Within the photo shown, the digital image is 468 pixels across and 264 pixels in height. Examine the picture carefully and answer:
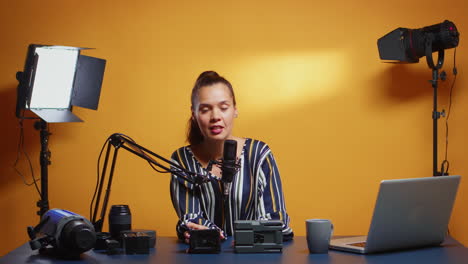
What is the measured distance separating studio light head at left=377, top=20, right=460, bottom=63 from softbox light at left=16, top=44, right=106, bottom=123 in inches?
67.3

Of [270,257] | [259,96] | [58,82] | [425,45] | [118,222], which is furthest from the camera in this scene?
[259,96]

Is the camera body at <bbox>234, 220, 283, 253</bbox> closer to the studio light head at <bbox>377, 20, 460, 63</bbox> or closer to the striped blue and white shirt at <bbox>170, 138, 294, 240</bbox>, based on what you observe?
the striped blue and white shirt at <bbox>170, 138, 294, 240</bbox>

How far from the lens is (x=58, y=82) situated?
11.7 ft

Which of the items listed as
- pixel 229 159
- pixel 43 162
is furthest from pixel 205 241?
pixel 43 162

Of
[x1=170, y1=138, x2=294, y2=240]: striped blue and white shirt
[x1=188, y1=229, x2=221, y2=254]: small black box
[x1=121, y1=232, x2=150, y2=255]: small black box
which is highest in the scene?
[x1=170, y1=138, x2=294, y2=240]: striped blue and white shirt

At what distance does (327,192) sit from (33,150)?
1.90 meters

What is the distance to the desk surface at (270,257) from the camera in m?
1.83

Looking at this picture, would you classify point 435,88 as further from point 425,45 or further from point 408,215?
point 408,215

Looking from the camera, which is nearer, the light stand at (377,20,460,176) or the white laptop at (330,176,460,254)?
the white laptop at (330,176,460,254)

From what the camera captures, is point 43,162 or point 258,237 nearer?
point 258,237

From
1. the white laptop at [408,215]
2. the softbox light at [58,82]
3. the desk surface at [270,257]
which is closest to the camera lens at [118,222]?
the desk surface at [270,257]

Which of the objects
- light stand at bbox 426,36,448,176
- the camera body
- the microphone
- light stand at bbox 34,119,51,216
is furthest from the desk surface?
light stand at bbox 426,36,448,176

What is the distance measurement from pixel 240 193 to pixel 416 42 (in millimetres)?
1740

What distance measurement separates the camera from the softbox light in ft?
11.3
